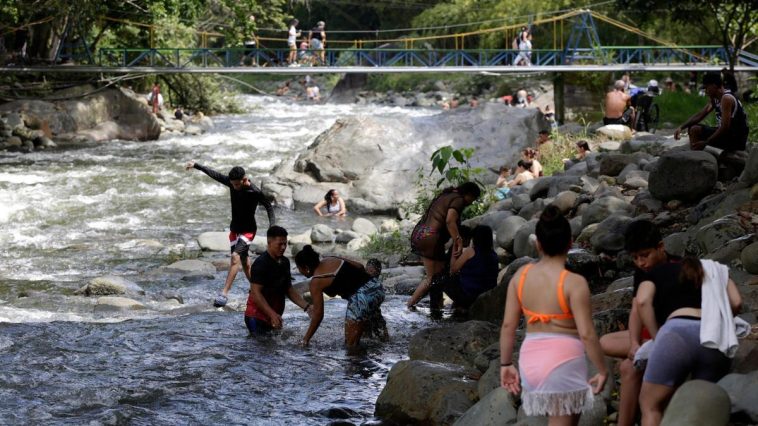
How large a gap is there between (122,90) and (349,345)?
2449 centimetres

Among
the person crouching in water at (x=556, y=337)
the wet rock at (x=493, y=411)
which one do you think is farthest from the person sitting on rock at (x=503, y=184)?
the person crouching in water at (x=556, y=337)

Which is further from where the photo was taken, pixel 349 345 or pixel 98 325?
pixel 98 325

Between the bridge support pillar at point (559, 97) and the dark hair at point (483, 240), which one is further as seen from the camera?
the bridge support pillar at point (559, 97)

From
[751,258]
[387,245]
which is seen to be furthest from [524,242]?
[751,258]

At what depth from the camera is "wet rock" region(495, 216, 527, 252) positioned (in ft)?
41.5

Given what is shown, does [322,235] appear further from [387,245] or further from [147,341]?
[147,341]

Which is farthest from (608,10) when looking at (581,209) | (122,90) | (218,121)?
(581,209)

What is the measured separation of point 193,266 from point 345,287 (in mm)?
5708

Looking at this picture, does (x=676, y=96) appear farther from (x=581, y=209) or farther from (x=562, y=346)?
(x=562, y=346)

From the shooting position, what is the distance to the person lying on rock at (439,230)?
10359 millimetres

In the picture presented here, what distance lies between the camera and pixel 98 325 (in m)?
9.96

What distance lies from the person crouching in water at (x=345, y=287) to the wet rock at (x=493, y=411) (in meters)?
2.54

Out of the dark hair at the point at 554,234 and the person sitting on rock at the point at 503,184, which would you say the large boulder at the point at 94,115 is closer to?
the person sitting on rock at the point at 503,184

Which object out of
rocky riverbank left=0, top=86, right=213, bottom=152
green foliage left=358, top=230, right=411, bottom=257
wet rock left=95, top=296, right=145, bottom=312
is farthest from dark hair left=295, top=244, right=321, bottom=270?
rocky riverbank left=0, top=86, right=213, bottom=152
